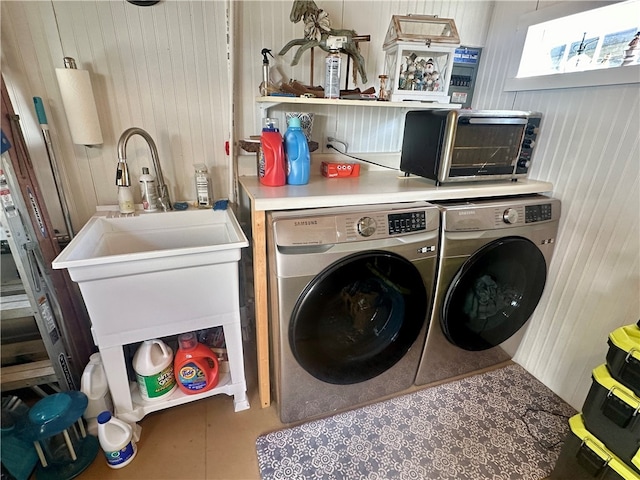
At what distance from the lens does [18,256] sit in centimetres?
105

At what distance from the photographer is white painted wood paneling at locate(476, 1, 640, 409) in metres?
1.23

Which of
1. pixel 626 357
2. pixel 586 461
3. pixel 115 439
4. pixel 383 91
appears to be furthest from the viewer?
pixel 383 91

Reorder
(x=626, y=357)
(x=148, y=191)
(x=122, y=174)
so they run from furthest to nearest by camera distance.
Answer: (x=148, y=191) < (x=122, y=174) < (x=626, y=357)

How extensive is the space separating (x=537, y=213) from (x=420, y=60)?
877 millimetres

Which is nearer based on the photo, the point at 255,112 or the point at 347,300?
the point at 347,300

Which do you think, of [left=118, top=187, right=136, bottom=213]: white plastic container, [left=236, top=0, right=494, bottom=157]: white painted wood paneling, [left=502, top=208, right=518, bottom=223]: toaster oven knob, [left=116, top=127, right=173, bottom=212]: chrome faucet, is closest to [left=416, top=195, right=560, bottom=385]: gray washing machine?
[left=502, top=208, right=518, bottom=223]: toaster oven knob

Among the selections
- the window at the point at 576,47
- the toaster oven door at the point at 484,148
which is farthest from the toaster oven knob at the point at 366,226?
the window at the point at 576,47

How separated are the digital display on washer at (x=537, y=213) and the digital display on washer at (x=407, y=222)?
519 mm

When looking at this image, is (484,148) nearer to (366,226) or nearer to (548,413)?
(366,226)

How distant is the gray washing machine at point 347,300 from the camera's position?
3.51ft

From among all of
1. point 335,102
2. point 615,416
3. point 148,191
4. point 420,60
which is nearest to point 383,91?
point 420,60

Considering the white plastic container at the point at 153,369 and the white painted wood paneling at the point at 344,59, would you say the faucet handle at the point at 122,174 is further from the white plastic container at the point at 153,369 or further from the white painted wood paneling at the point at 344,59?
the white plastic container at the point at 153,369

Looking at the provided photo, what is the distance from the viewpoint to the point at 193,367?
51.3 inches

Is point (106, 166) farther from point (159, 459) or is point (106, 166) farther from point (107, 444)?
point (159, 459)
